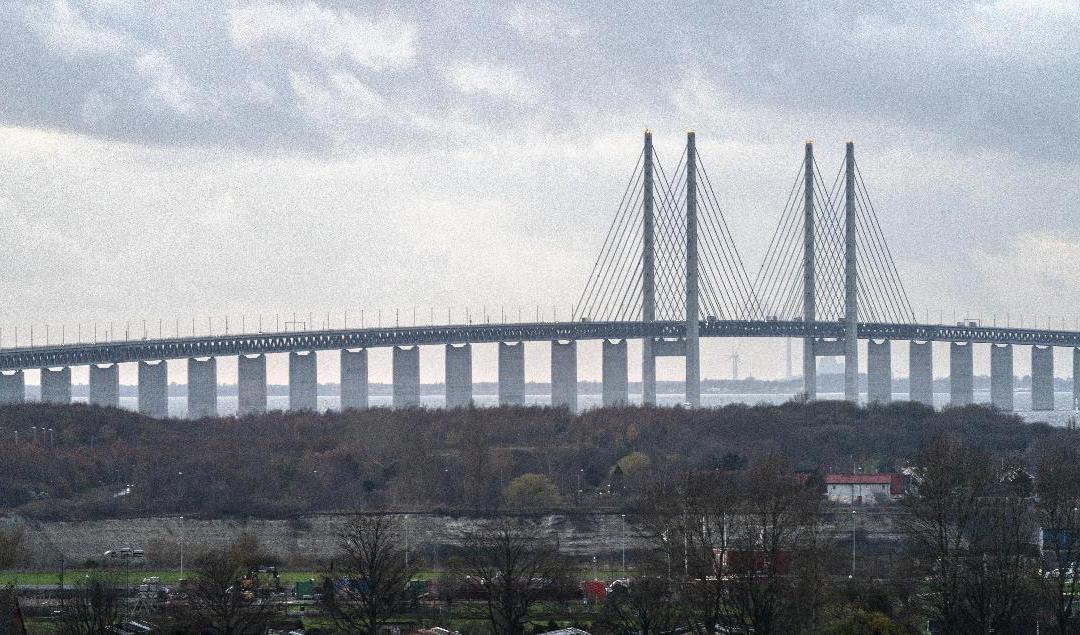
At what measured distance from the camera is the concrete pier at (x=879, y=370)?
75.9 metres

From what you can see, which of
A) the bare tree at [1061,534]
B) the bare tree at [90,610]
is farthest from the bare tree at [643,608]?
the bare tree at [90,610]

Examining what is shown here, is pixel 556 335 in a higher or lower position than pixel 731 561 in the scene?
higher

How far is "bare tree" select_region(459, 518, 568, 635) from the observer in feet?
81.5

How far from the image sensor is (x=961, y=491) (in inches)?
1133

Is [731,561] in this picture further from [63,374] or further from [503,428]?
[63,374]

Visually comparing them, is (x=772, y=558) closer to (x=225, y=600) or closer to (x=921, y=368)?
(x=225, y=600)

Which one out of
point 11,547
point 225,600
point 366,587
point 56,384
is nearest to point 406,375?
point 56,384

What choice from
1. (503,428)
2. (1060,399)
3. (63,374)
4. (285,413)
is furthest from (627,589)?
(1060,399)

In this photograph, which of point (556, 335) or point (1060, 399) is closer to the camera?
point (556, 335)

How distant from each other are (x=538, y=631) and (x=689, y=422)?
28.8 metres

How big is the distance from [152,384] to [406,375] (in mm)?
9323

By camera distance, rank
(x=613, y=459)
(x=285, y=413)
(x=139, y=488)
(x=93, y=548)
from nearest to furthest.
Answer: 1. (x=93, y=548)
2. (x=139, y=488)
3. (x=613, y=459)
4. (x=285, y=413)

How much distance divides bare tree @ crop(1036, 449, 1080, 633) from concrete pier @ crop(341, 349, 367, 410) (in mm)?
38566

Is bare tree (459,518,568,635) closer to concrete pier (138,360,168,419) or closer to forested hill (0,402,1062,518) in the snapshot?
forested hill (0,402,1062,518)
